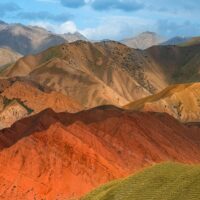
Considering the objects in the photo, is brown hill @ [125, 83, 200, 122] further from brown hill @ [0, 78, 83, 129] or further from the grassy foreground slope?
the grassy foreground slope

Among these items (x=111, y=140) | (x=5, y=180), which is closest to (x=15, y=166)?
(x=5, y=180)

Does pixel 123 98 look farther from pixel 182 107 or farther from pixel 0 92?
pixel 0 92

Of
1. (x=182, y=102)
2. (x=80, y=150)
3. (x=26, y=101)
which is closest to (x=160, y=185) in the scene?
(x=80, y=150)

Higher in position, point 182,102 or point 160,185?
point 160,185

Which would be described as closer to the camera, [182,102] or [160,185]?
[160,185]

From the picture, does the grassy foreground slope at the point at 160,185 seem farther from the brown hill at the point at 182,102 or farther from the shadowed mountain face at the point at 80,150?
the brown hill at the point at 182,102

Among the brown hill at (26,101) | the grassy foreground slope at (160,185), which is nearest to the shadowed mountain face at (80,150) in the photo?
the grassy foreground slope at (160,185)

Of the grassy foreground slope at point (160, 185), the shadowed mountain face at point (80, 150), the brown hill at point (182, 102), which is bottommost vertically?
the brown hill at point (182, 102)

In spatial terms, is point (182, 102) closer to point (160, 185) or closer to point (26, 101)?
point (26, 101)
